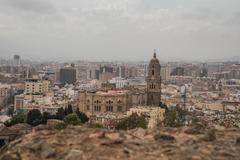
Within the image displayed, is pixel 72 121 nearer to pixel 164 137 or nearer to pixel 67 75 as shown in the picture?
pixel 164 137

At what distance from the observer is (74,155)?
452 inches

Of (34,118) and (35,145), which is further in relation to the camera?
(34,118)

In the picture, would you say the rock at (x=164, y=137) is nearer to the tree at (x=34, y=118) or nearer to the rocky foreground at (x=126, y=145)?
the rocky foreground at (x=126, y=145)

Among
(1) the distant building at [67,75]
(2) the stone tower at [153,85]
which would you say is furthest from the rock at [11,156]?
(1) the distant building at [67,75]

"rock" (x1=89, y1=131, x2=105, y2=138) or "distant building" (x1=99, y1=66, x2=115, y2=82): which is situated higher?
"rock" (x1=89, y1=131, x2=105, y2=138)

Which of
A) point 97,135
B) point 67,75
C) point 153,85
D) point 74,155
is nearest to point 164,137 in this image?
point 97,135

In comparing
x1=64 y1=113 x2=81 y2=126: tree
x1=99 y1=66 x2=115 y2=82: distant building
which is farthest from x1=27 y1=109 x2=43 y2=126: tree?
x1=99 y1=66 x2=115 y2=82: distant building

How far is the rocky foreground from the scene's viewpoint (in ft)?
38.2

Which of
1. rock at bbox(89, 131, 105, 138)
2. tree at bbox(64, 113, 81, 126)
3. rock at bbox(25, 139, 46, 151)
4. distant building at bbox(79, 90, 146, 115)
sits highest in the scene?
rock at bbox(89, 131, 105, 138)

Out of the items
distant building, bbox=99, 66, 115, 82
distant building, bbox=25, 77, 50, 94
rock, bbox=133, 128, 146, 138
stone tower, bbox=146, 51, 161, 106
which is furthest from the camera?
distant building, bbox=99, 66, 115, 82

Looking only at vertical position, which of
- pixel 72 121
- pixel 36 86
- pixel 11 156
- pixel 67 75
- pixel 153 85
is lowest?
pixel 36 86

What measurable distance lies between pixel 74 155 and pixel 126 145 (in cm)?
136

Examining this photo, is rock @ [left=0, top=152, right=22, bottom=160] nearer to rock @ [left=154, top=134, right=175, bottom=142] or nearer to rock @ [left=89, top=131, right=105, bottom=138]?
rock @ [left=89, top=131, right=105, bottom=138]

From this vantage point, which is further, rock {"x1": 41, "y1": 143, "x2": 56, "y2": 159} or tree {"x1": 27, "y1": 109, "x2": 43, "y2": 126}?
tree {"x1": 27, "y1": 109, "x2": 43, "y2": 126}
